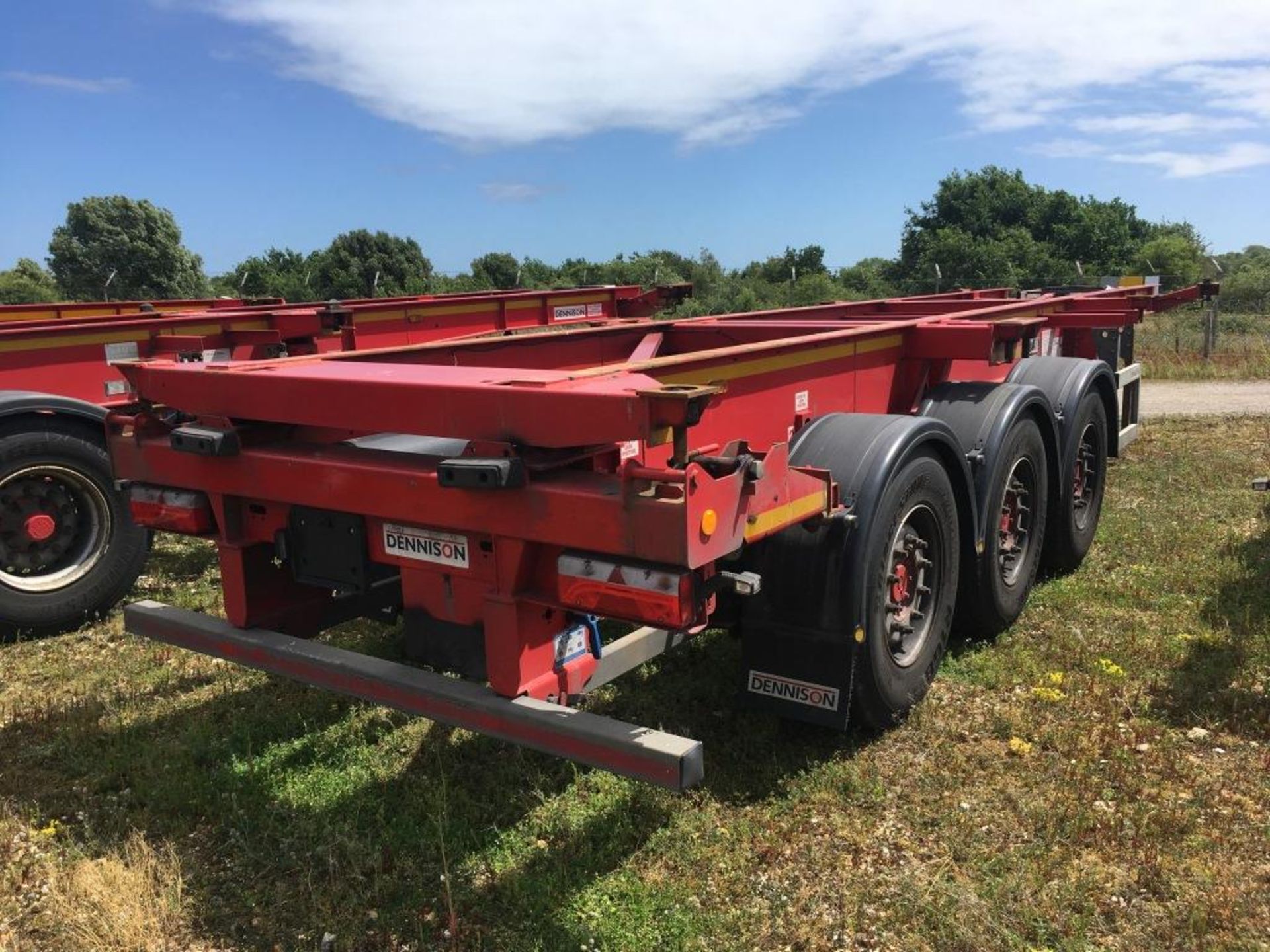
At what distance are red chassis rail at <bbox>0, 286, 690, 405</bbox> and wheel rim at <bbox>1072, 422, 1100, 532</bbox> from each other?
5284 millimetres

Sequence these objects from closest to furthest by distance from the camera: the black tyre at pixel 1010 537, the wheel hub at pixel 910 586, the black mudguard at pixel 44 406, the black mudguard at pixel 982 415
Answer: the wheel hub at pixel 910 586, the black mudguard at pixel 982 415, the black tyre at pixel 1010 537, the black mudguard at pixel 44 406

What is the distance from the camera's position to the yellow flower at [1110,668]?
4262 millimetres

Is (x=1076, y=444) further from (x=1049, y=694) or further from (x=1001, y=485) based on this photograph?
(x=1049, y=694)

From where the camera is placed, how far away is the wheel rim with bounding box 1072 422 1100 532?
231 inches

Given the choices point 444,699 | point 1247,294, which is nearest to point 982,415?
point 444,699

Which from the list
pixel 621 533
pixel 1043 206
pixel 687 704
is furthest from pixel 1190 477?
pixel 1043 206

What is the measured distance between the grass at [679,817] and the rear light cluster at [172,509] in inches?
37.0

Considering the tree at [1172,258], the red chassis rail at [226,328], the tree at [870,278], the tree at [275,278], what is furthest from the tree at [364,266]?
the red chassis rail at [226,328]

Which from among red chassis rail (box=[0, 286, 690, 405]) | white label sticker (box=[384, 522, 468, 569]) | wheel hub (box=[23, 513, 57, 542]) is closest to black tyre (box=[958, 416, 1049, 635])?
white label sticker (box=[384, 522, 468, 569])

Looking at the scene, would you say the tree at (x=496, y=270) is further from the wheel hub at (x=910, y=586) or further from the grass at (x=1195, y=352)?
the wheel hub at (x=910, y=586)

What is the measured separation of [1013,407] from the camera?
4.47 m

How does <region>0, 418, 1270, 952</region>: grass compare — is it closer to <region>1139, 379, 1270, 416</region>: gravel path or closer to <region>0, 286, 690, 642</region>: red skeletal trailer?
<region>0, 286, 690, 642</region>: red skeletal trailer

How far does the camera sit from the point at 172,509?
11.3 feet

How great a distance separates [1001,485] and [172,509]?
335cm
